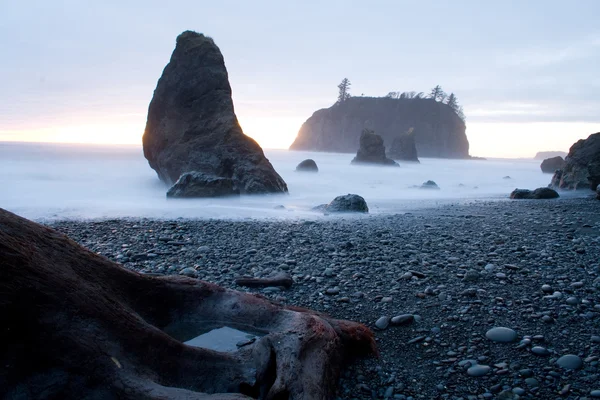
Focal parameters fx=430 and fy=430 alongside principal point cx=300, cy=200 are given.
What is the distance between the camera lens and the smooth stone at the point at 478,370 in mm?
2709

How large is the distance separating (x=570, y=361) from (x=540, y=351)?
178 millimetres

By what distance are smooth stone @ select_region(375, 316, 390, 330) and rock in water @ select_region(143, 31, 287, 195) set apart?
972 centimetres

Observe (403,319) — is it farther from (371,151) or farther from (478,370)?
(371,151)

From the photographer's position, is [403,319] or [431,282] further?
[431,282]

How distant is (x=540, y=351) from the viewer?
288cm

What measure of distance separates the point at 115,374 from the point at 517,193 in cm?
1403

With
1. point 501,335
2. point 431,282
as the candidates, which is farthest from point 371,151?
point 501,335

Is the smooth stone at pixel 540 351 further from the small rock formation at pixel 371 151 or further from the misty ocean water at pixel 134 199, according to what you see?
the small rock formation at pixel 371 151

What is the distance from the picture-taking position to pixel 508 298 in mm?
3783

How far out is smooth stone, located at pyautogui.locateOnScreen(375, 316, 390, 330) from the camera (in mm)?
3391

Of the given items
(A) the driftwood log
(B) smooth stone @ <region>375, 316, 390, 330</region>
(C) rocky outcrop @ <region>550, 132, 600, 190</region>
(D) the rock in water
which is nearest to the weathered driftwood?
(B) smooth stone @ <region>375, 316, 390, 330</region>

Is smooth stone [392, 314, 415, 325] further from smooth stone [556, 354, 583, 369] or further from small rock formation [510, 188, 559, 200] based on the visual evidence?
small rock formation [510, 188, 559, 200]

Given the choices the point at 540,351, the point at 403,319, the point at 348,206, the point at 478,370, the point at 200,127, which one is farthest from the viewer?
the point at 200,127

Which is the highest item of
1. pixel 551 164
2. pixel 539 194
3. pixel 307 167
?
pixel 551 164
